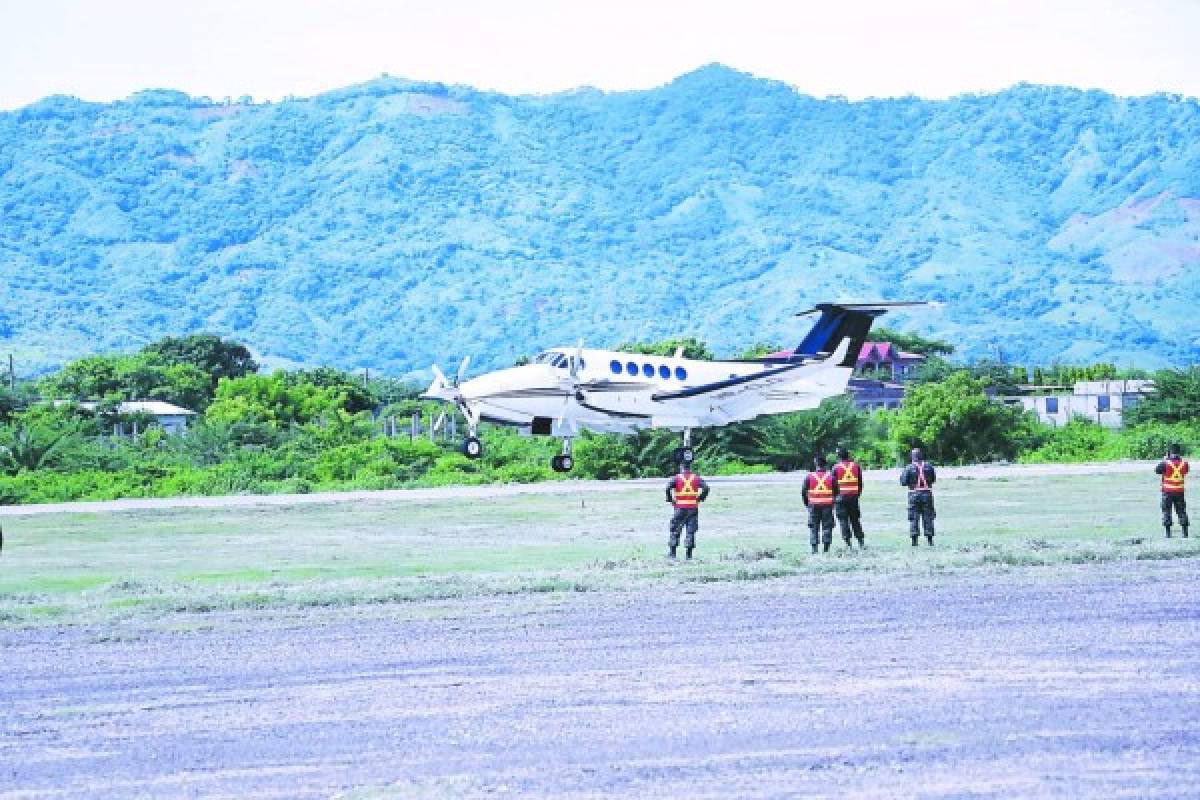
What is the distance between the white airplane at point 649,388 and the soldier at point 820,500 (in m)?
20.9

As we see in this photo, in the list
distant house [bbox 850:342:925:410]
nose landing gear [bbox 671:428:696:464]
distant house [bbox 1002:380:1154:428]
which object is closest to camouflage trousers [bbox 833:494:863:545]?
nose landing gear [bbox 671:428:696:464]

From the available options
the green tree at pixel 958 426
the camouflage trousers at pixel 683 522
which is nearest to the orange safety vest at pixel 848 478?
the camouflage trousers at pixel 683 522

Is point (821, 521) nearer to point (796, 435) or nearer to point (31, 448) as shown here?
point (796, 435)

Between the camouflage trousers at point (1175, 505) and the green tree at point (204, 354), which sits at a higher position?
the green tree at point (204, 354)

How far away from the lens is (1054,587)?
22.1 m

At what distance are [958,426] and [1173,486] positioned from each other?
102 ft

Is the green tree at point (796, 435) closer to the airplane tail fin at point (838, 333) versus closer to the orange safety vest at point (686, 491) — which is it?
the airplane tail fin at point (838, 333)

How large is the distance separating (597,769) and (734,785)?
1.05m

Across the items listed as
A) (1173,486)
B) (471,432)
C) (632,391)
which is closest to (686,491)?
(1173,486)

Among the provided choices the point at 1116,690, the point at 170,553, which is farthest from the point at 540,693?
the point at 170,553

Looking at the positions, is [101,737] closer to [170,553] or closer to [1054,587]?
[1054,587]

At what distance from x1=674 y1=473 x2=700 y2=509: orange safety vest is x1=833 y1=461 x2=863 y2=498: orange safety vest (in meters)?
2.40

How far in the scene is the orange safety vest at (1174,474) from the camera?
90.2 feet

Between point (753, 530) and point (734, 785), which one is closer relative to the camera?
point (734, 785)
